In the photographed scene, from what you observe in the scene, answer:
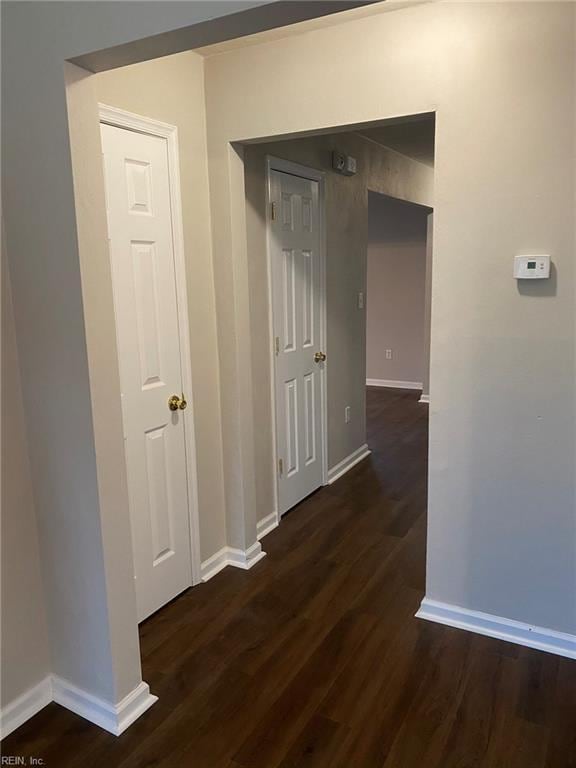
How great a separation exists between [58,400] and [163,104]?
1.40m

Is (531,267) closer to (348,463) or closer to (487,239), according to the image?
(487,239)

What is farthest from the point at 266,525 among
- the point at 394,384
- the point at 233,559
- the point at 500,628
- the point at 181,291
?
the point at 394,384

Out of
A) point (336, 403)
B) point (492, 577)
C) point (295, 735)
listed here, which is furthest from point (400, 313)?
point (295, 735)

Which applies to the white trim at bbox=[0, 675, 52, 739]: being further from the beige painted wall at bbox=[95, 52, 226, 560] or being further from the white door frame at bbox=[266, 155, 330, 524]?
the white door frame at bbox=[266, 155, 330, 524]

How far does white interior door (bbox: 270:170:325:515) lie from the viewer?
3.33 meters

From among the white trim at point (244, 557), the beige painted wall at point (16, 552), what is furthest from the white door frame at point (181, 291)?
the beige painted wall at point (16, 552)

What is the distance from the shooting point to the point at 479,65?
6.86ft

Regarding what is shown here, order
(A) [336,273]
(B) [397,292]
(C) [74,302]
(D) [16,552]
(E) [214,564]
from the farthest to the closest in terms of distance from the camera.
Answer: (B) [397,292] < (A) [336,273] < (E) [214,564] < (D) [16,552] < (C) [74,302]

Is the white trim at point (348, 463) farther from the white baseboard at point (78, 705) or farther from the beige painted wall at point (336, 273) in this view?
the white baseboard at point (78, 705)

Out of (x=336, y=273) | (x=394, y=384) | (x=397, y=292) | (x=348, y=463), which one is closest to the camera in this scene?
(x=336, y=273)

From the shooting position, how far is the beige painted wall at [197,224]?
233cm

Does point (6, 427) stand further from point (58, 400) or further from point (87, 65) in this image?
point (87, 65)

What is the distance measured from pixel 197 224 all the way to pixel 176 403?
85cm

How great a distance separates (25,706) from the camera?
2006 millimetres
